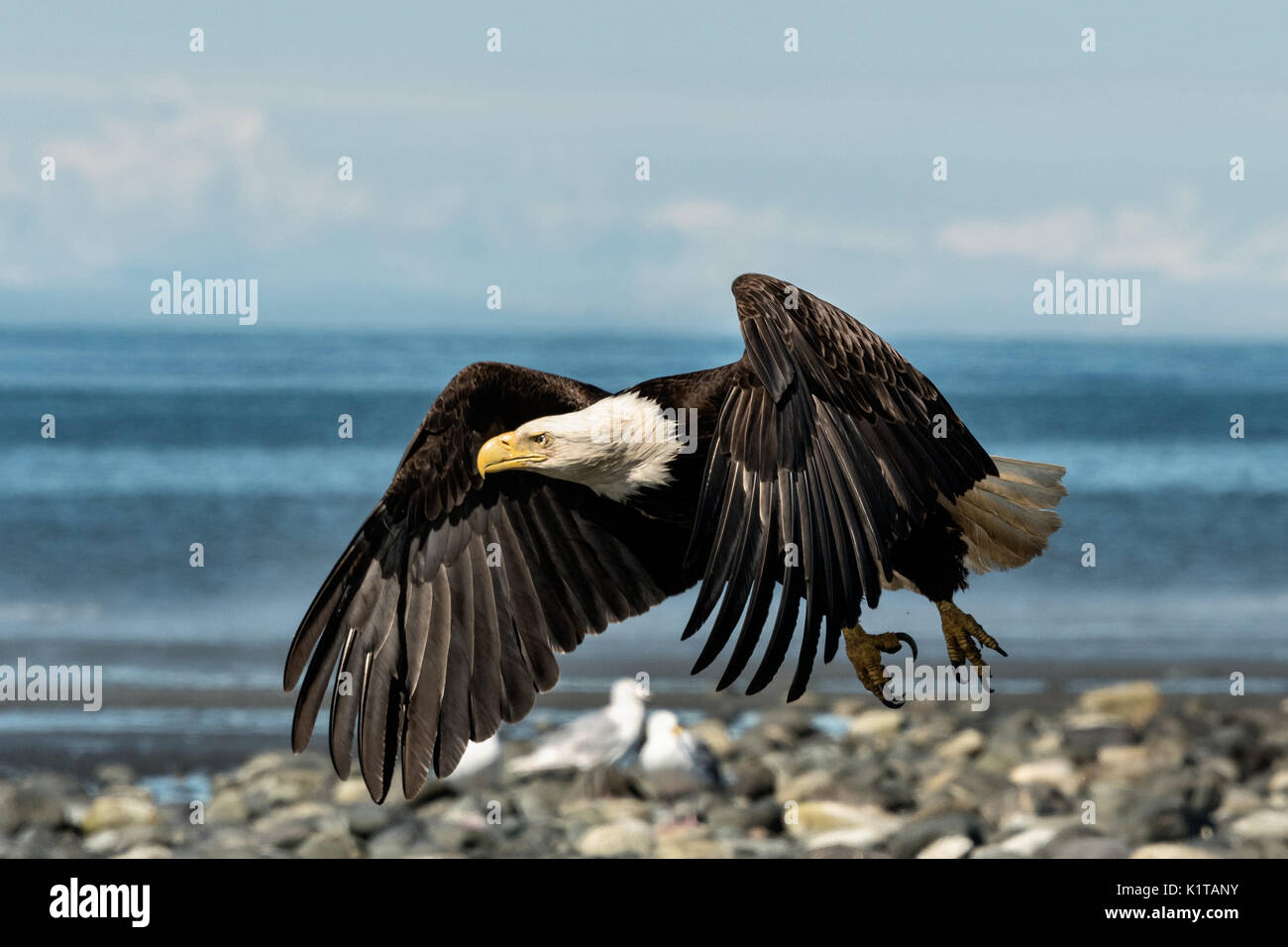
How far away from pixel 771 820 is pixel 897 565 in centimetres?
218

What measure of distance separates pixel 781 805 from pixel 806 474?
315 cm

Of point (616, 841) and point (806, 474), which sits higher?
point (806, 474)

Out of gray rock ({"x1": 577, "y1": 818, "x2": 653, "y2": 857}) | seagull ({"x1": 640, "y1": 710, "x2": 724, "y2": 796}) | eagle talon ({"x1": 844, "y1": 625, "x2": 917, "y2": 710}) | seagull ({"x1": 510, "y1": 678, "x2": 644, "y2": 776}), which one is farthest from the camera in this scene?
seagull ({"x1": 510, "y1": 678, "x2": 644, "y2": 776})

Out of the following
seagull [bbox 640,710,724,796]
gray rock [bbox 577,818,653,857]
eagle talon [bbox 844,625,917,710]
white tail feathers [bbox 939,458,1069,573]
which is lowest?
gray rock [bbox 577,818,653,857]

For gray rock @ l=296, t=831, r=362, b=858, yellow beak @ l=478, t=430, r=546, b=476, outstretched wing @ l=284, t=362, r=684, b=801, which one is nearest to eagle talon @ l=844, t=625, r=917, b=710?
outstretched wing @ l=284, t=362, r=684, b=801

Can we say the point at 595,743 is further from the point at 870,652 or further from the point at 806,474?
the point at 806,474

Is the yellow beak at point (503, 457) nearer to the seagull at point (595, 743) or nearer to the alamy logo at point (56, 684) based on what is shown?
the seagull at point (595, 743)

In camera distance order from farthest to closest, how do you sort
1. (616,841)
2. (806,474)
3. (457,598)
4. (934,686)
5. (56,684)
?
(56,684) → (934,686) → (616,841) → (457,598) → (806,474)

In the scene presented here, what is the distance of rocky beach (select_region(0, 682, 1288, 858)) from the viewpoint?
584 centimetres

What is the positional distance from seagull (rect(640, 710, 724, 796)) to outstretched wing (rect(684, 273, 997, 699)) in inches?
104

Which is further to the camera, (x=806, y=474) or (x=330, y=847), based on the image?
(x=330, y=847)

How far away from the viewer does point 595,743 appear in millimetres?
6336

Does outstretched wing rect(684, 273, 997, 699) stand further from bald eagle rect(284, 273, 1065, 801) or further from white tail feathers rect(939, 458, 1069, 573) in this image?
white tail feathers rect(939, 458, 1069, 573)

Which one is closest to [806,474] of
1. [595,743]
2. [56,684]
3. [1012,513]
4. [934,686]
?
[1012,513]
